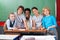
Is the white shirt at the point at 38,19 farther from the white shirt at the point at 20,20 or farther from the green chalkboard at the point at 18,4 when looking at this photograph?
the green chalkboard at the point at 18,4

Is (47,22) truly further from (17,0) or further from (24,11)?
(17,0)

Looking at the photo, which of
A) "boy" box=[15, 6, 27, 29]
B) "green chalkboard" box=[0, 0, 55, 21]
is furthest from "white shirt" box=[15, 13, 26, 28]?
"green chalkboard" box=[0, 0, 55, 21]

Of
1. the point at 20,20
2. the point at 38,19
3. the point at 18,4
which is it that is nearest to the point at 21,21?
the point at 20,20

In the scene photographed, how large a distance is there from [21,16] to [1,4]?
0.41 meters

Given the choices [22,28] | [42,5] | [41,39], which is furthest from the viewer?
[42,5]

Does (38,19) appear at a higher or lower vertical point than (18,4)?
lower

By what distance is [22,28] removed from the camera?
1.01m

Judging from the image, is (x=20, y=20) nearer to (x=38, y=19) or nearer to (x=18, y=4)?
(x=38, y=19)

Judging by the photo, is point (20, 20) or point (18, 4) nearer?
point (20, 20)

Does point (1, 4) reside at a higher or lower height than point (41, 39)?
higher

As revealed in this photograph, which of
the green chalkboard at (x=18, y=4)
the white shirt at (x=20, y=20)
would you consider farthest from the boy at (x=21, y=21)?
the green chalkboard at (x=18, y=4)

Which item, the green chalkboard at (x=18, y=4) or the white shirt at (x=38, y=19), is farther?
the green chalkboard at (x=18, y=4)

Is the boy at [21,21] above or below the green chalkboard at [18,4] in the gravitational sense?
below

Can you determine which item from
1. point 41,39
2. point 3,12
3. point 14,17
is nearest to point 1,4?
point 3,12
